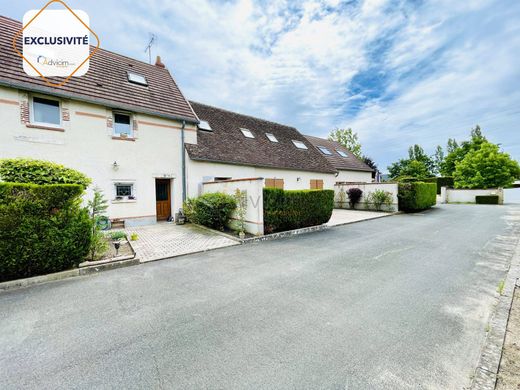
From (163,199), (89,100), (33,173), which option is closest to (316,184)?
(163,199)

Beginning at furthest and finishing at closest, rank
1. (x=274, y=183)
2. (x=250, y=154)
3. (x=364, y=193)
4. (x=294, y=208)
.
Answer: (x=364, y=193)
(x=274, y=183)
(x=250, y=154)
(x=294, y=208)

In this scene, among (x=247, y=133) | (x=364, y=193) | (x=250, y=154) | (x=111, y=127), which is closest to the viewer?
(x=111, y=127)

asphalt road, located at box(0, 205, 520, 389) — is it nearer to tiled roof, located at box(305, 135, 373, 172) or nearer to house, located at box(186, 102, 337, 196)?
house, located at box(186, 102, 337, 196)

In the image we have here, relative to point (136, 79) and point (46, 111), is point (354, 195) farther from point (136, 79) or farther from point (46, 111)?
point (46, 111)

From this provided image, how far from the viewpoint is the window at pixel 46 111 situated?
311 inches

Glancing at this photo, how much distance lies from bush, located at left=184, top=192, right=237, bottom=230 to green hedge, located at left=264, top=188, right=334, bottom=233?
1499mm

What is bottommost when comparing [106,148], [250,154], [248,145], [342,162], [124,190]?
[124,190]

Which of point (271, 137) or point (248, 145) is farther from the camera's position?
point (271, 137)

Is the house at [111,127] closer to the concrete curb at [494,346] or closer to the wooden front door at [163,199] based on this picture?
the wooden front door at [163,199]

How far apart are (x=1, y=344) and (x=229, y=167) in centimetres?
1004

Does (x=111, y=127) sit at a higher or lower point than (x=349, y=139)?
lower

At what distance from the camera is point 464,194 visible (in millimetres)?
23016

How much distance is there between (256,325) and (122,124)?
33.6ft

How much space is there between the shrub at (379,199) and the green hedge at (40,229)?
15530 mm
